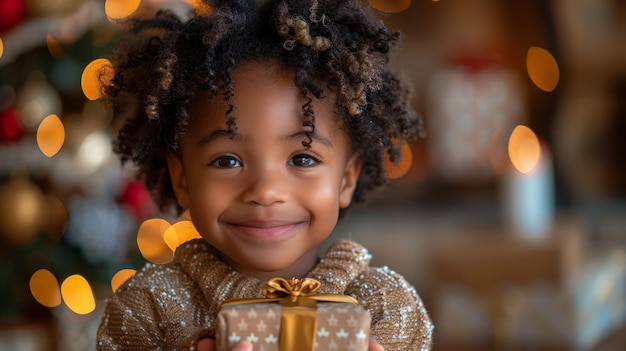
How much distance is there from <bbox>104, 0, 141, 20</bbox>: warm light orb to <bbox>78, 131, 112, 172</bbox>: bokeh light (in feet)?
0.96

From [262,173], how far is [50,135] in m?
1.33

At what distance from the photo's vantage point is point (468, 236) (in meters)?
2.55

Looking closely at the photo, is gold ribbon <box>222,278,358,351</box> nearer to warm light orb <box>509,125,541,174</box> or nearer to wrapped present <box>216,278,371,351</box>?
wrapped present <box>216,278,371,351</box>

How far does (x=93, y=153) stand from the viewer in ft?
6.64

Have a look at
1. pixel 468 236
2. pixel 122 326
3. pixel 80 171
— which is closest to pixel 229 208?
pixel 122 326

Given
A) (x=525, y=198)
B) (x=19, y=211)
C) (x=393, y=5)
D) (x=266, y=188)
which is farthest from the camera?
(x=393, y=5)

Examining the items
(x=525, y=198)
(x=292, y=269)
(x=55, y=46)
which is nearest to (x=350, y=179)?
(x=292, y=269)

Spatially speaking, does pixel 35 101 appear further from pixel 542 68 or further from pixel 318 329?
pixel 542 68

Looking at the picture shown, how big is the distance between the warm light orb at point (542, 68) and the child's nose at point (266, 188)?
124 inches

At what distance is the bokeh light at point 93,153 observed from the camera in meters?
2.02

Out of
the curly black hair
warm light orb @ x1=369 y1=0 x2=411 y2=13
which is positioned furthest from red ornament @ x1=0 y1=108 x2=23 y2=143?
warm light orb @ x1=369 y1=0 x2=411 y2=13

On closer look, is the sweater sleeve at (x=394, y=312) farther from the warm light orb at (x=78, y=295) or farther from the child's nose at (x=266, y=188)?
the warm light orb at (x=78, y=295)

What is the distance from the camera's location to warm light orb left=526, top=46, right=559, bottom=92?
383cm

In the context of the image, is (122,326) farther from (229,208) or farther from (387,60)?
(387,60)
